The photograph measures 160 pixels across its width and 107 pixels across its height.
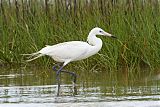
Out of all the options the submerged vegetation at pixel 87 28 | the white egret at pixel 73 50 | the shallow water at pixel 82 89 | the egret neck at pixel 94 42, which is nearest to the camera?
the shallow water at pixel 82 89

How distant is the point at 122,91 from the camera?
10445 millimetres

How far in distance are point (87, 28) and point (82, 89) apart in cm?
295

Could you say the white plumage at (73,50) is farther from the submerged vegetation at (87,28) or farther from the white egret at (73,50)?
the submerged vegetation at (87,28)

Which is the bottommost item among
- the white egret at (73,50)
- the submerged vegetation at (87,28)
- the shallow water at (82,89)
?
the shallow water at (82,89)

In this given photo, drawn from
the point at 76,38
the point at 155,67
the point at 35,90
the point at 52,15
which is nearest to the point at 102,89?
the point at 35,90

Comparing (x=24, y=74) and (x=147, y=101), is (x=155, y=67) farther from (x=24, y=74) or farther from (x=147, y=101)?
(x=147, y=101)

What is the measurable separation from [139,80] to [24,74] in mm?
2661

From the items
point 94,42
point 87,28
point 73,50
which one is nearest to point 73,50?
point 73,50

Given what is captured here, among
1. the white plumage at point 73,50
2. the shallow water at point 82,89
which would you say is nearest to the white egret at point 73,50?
the white plumage at point 73,50

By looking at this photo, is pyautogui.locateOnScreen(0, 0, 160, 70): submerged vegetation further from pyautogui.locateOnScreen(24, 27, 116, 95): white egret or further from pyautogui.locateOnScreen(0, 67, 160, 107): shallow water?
pyautogui.locateOnScreen(24, 27, 116, 95): white egret

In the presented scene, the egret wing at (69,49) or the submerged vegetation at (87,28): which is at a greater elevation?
the submerged vegetation at (87,28)

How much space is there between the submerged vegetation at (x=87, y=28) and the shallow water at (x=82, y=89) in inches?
14.7

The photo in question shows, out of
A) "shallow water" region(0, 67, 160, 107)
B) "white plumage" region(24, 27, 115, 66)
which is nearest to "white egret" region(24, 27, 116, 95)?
"white plumage" region(24, 27, 115, 66)

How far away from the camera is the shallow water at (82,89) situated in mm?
9539
